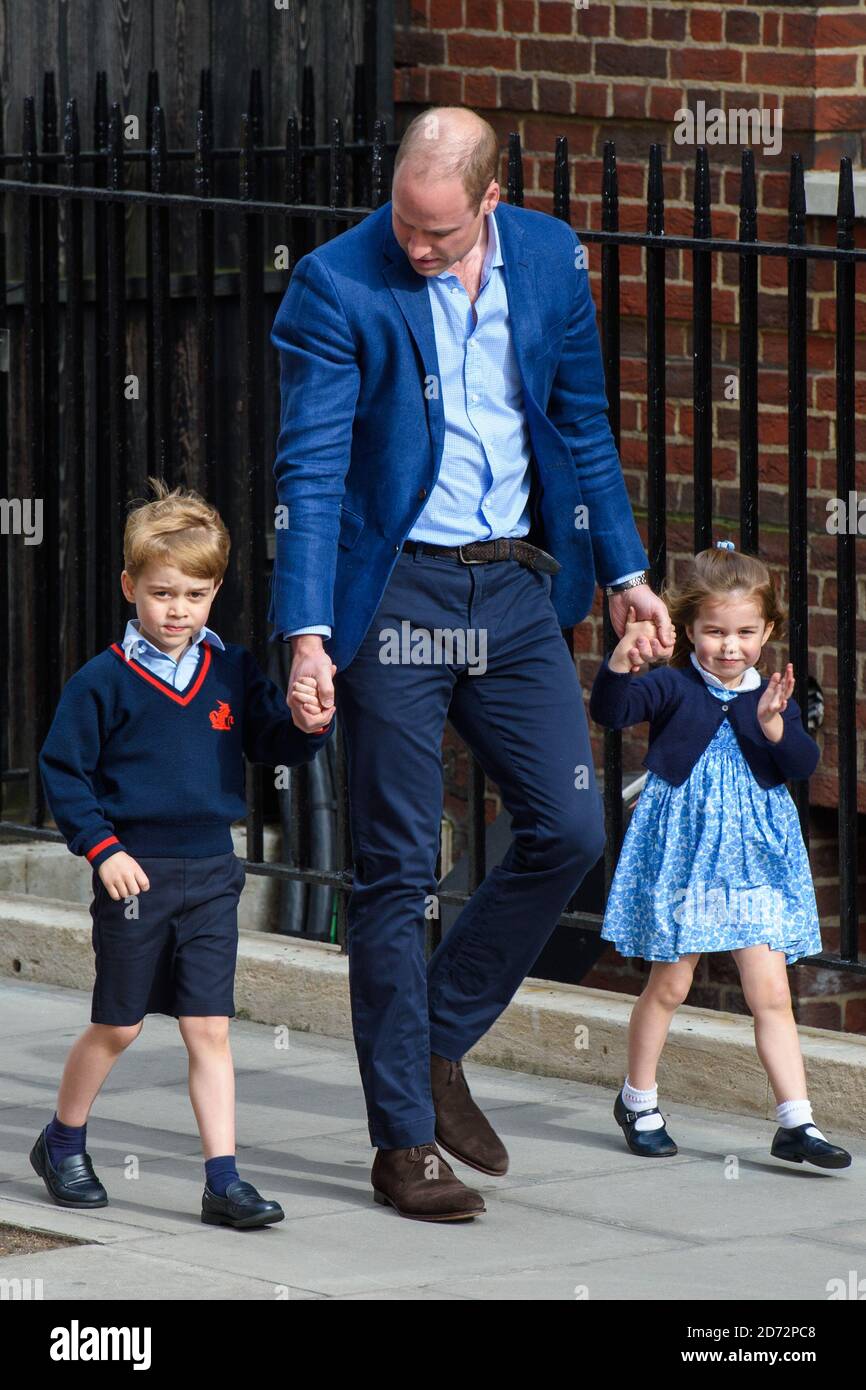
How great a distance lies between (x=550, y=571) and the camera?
4863 mm

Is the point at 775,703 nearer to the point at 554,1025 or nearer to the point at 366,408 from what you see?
the point at 366,408

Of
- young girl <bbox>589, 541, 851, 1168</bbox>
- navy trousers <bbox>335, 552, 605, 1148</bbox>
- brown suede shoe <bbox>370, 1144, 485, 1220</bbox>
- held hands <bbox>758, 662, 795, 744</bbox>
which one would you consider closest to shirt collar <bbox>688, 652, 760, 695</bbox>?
young girl <bbox>589, 541, 851, 1168</bbox>

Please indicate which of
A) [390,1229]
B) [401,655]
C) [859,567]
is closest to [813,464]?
[859,567]

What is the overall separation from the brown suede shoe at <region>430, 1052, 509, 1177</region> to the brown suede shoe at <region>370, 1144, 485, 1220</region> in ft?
0.47

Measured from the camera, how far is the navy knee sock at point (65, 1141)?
4789mm

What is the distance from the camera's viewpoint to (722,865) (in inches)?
201

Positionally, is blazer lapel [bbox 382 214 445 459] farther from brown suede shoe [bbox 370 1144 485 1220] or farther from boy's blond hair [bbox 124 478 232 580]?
brown suede shoe [bbox 370 1144 485 1220]

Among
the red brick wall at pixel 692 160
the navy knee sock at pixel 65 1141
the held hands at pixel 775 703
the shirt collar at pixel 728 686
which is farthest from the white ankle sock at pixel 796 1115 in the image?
the red brick wall at pixel 692 160

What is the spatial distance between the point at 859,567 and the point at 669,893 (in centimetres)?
199

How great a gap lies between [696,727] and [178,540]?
1198 mm

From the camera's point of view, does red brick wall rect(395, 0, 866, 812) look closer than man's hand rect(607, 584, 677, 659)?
No

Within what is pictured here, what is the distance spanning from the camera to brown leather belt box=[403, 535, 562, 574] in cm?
470

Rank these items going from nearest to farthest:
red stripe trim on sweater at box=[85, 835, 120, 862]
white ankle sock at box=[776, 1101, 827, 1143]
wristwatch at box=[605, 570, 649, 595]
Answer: red stripe trim on sweater at box=[85, 835, 120, 862] → wristwatch at box=[605, 570, 649, 595] → white ankle sock at box=[776, 1101, 827, 1143]

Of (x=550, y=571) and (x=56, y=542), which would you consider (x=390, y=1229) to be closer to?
(x=550, y=571)
